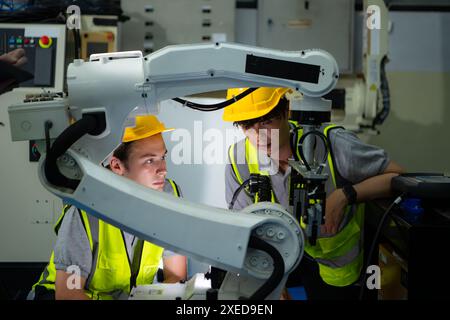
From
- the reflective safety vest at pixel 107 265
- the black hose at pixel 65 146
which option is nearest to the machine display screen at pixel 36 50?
the reflective safety vest at pixel 107 265

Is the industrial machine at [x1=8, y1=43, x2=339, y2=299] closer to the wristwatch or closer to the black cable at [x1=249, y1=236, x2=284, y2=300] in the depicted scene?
the black cable at [x1=249, y1=236, x2=284, y2=300]

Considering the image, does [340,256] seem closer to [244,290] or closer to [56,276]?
[244,290]

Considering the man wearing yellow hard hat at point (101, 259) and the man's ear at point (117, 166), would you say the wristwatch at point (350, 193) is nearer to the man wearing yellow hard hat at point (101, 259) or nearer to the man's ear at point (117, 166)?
the man wearing yellow hard hat at point (101, 259)

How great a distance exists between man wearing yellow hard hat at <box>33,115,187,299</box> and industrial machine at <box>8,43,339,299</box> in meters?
0.58

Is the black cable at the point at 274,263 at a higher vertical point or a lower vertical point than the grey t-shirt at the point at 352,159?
lower

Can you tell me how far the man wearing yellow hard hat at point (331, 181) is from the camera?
1860mm

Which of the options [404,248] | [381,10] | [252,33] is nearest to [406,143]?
[381,10]

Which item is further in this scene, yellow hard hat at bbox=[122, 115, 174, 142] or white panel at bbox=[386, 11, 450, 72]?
white panel at bbox=[386, 11, 450, 72]

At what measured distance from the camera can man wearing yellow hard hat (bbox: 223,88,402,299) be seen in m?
1.86

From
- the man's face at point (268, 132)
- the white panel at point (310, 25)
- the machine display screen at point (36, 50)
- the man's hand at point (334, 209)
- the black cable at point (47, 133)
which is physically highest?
the white panel at point (310, 25)

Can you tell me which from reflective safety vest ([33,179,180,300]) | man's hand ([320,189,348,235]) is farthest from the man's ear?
man's hand ([320,189,348,235])

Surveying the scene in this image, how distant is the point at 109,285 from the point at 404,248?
3.37 ft

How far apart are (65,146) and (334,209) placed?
1.17 m
